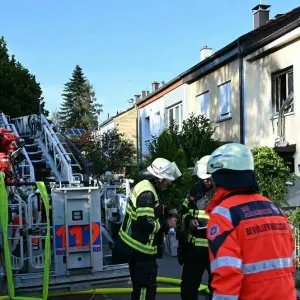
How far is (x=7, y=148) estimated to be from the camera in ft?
24.3

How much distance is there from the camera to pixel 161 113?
918 inches

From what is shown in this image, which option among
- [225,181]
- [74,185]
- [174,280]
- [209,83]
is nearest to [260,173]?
[174,280]

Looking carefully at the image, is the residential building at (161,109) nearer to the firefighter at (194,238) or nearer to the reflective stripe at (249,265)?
the firefighter at (194,238)

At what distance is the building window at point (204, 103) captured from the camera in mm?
17375

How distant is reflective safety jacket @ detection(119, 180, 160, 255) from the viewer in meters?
4.34

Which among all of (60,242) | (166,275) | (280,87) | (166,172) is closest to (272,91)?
(280,87)

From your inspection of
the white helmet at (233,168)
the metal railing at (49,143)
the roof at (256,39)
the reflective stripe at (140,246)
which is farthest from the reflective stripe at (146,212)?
the roof at (256,39)

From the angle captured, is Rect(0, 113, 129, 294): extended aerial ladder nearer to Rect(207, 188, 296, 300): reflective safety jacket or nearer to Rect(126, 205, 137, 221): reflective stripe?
Rect(126, 205, 137, 221): reflective stripe

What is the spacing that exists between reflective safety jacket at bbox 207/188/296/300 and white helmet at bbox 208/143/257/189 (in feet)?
0.31

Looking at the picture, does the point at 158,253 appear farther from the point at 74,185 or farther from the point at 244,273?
the point at 244,273

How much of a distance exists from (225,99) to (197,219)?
1131 cm

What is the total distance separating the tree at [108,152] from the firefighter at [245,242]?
18.5m

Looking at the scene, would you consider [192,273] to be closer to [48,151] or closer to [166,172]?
[166,172]

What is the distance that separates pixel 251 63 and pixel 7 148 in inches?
351
